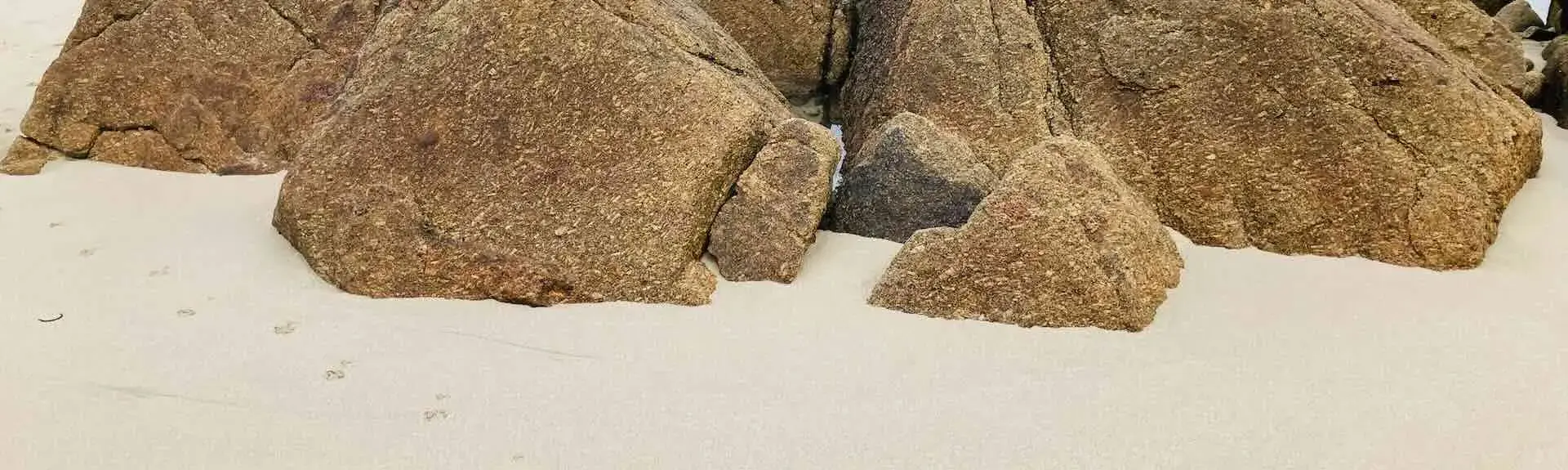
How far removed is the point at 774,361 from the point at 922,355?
1.58ft

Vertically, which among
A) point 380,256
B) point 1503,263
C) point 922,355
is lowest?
point 1503,263

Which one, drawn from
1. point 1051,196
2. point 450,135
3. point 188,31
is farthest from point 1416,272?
point 188,31

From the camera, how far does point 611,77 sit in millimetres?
3615

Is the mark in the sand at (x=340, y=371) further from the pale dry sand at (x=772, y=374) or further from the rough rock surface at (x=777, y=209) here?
the rough rock surface at (x=777, y=209)

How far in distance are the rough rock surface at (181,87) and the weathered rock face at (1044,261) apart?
333cm

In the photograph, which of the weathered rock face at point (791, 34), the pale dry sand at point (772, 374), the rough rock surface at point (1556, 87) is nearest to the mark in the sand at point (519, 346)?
the pale dry sand at point (772, 374)

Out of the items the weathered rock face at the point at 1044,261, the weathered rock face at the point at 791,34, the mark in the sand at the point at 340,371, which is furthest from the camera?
the weathered rock face at the point at 791,34

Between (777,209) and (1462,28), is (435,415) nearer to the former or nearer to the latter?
(777,209)

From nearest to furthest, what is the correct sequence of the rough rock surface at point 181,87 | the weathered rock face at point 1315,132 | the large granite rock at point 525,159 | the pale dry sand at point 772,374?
the pale dry sand at point 772,374
the large granite rock at point 525,159
the weathered rock face at point 1315,132
the rough rock surface at point 181,87

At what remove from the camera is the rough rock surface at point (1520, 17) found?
7.82 metres

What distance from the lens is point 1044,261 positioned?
311 cm

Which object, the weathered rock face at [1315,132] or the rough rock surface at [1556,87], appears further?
the rough rock surface at [1556,87]

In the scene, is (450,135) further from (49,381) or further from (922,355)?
(922,355)

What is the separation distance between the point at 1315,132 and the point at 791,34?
288 cm
